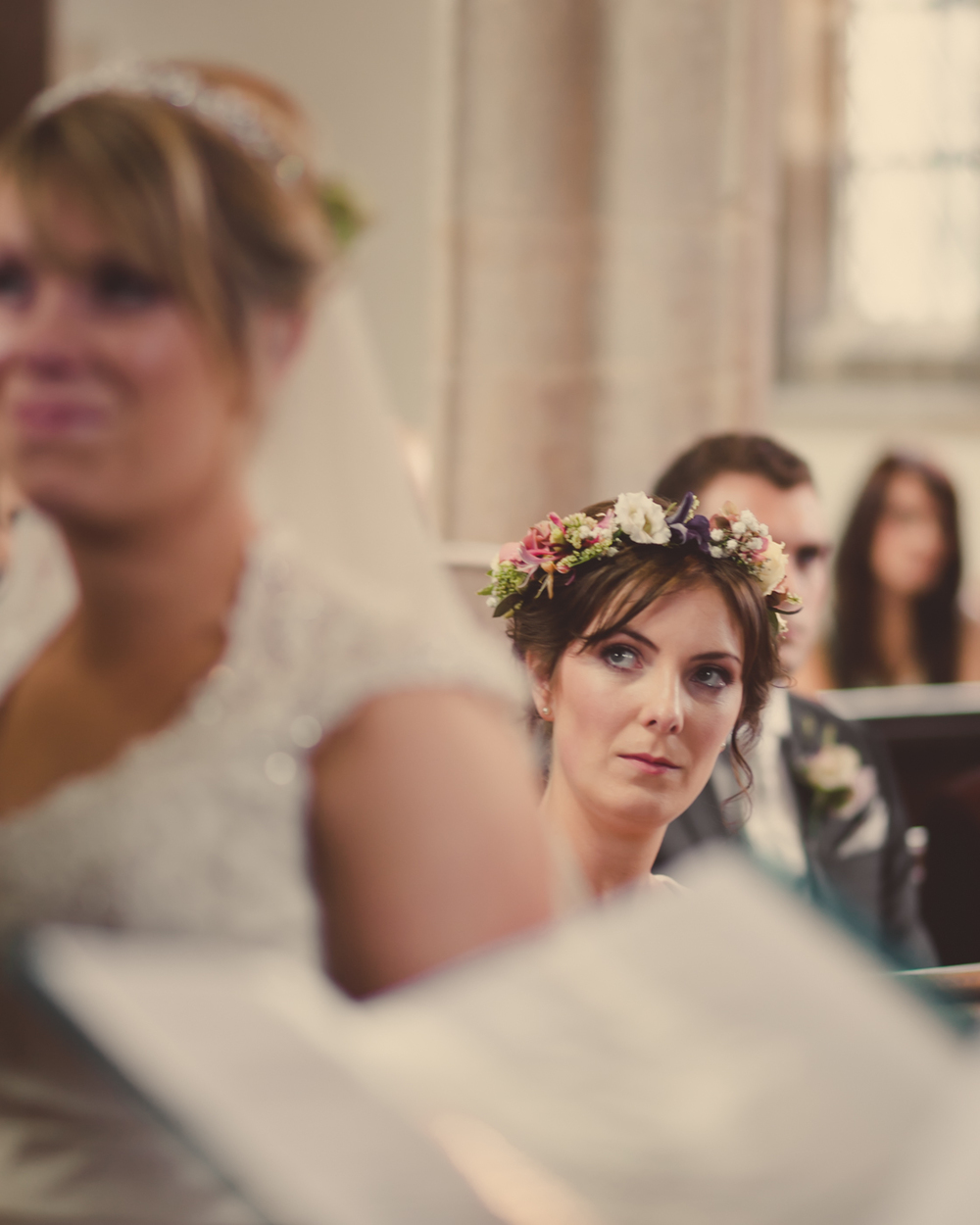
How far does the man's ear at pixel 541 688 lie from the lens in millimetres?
1525

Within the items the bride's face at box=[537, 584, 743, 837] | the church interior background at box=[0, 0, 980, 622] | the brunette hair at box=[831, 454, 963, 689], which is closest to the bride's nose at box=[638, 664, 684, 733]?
the bride's face at box=[537, 584, 743, 837]

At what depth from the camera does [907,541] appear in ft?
14.8

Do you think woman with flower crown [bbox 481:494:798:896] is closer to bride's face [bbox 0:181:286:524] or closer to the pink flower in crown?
the pink flower in crown

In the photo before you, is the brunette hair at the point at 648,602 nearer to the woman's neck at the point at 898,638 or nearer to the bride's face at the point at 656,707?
the bride's face at the point at 656,707

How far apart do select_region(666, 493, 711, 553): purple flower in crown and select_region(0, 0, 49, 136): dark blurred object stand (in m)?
1.64

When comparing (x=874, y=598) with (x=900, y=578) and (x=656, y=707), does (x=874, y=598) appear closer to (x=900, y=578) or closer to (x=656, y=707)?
(x=900, y=578)

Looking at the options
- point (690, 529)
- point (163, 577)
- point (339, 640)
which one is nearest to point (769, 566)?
point (690, 529)

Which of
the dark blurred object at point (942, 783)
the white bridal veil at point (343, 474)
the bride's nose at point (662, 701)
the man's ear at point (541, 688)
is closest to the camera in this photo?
the white bridal veil at point (343, 474)

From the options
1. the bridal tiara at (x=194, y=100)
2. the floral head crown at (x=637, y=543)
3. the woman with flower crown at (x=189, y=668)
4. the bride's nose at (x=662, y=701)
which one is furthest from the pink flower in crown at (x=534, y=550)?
the bridal tiara at (x=194, y=100)

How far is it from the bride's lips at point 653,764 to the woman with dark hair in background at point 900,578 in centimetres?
320

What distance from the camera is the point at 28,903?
1.00 metres

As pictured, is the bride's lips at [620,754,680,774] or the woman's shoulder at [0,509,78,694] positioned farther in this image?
the bride's lips at [620,754,680,774]

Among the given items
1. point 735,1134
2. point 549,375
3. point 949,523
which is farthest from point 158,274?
point 949,523

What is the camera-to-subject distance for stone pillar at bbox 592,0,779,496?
3.81 metres
